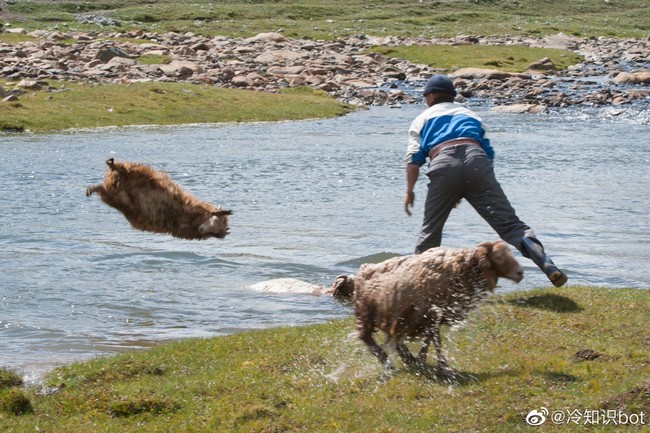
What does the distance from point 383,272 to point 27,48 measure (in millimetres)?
54857

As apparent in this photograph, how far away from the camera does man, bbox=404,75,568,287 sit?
10.5 metres

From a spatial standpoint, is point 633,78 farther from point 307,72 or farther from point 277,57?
point 277,57

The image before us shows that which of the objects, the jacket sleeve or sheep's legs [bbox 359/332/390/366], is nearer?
sheep's legs [bbox 359/332/390/366]

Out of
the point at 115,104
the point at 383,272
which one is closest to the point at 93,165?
the point at 115,104

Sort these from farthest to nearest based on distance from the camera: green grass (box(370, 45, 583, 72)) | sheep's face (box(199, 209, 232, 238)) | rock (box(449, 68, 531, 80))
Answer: green grass (box(370, 45, 583, 72)) < rock (box(449, 68, 531, 80)) < sheep's face (box(199, 209, 232, 238))

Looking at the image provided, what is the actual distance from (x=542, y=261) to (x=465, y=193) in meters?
1.10

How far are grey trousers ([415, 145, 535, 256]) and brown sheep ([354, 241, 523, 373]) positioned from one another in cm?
144

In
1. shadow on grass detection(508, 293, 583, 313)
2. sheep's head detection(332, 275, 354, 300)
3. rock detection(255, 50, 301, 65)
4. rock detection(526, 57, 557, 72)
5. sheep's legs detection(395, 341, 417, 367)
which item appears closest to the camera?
sheep's legs detection(395, 341, 417, 367)

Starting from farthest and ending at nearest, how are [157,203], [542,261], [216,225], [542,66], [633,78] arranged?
[542,66], [633,78], [542,261], [157,203], [216,225]

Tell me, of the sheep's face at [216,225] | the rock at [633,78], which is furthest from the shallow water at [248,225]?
the rock at [633,78]

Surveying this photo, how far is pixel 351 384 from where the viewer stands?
9422 millimetres

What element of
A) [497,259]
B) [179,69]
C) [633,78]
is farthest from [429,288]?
[633,78]

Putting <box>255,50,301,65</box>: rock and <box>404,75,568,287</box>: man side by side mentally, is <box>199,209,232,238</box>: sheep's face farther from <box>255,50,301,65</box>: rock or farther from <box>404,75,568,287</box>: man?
<box>255,50,301,65</box>: rock

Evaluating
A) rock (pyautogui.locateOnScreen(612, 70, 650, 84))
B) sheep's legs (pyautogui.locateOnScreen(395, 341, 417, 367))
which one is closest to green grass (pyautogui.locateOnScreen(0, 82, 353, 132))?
rock (pyautogui.locateOnScreen(612, 70, 650, 84))
